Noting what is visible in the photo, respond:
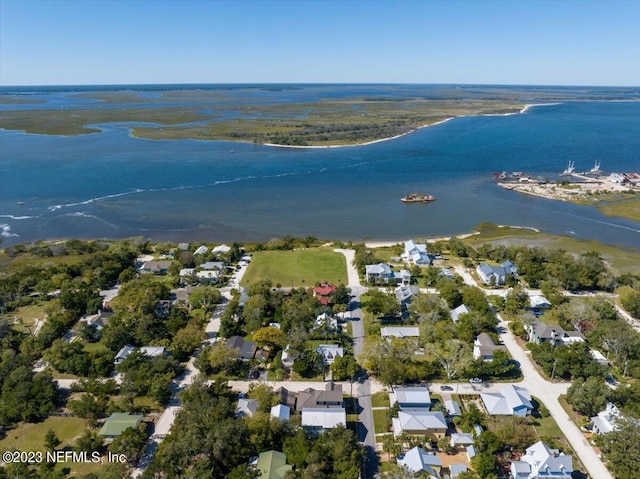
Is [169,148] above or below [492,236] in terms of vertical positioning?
Result: above

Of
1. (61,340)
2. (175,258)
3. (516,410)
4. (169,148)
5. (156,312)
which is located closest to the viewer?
(516,410)

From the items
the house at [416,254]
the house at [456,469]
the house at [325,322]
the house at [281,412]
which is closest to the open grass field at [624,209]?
the house at [416,254]

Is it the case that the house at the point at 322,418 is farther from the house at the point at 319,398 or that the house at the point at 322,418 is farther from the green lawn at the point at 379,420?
the green lawn at the point at 379,420

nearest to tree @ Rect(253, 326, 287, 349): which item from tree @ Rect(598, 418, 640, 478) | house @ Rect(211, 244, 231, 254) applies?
house @ Rect(211, 244, 231, 254)

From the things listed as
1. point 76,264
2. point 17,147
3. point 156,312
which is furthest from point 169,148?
point 156,312

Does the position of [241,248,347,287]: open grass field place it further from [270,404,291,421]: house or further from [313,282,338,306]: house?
[270,404,291,421]: house

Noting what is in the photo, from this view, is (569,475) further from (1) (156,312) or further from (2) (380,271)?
(1) (156,312)
